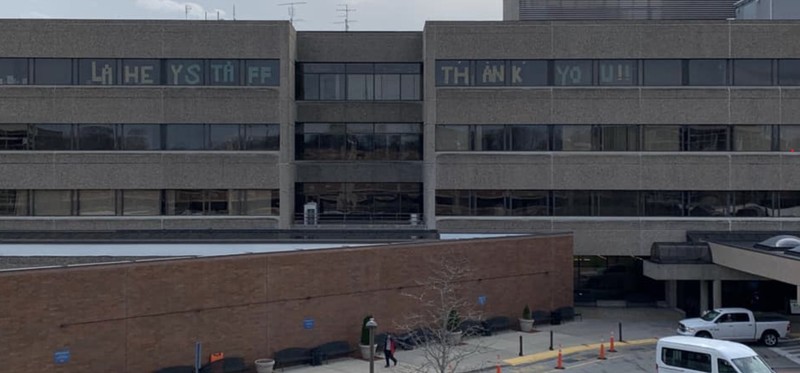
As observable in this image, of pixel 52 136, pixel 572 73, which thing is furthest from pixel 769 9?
pixel 52 136

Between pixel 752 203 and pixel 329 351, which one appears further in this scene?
pixel 752 203

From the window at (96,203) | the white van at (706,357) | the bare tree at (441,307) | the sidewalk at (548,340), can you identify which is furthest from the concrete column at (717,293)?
the window at (96,203)

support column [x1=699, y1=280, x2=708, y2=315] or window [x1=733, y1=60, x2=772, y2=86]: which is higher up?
window [x1=733, y1=60, x2=772, y2=86]

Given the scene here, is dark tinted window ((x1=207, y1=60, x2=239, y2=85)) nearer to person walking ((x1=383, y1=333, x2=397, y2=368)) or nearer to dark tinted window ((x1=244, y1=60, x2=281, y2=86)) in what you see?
dark tinted window ((x1=244, y1=60, x2=281, y2=86))

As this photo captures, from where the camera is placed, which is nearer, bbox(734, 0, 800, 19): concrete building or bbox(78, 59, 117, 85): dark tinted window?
bbox(78, 59, 117, 85): dark tinted window

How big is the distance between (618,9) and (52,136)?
3518 centimetres

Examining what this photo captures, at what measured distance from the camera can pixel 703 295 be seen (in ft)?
134

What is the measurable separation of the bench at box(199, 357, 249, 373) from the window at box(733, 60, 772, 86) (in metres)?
29.3

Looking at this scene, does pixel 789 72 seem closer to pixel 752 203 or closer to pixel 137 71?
pixel 752 203

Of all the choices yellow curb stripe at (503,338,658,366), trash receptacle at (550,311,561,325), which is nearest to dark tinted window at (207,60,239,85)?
trash receptacle at (550,311,561,325)

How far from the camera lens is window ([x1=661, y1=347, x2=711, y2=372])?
25.5 m

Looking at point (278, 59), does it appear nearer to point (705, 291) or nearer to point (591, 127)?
point (591, 127)

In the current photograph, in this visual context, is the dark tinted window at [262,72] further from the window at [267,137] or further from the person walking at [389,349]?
the person walking at [389,349]

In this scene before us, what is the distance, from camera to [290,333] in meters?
29.8
